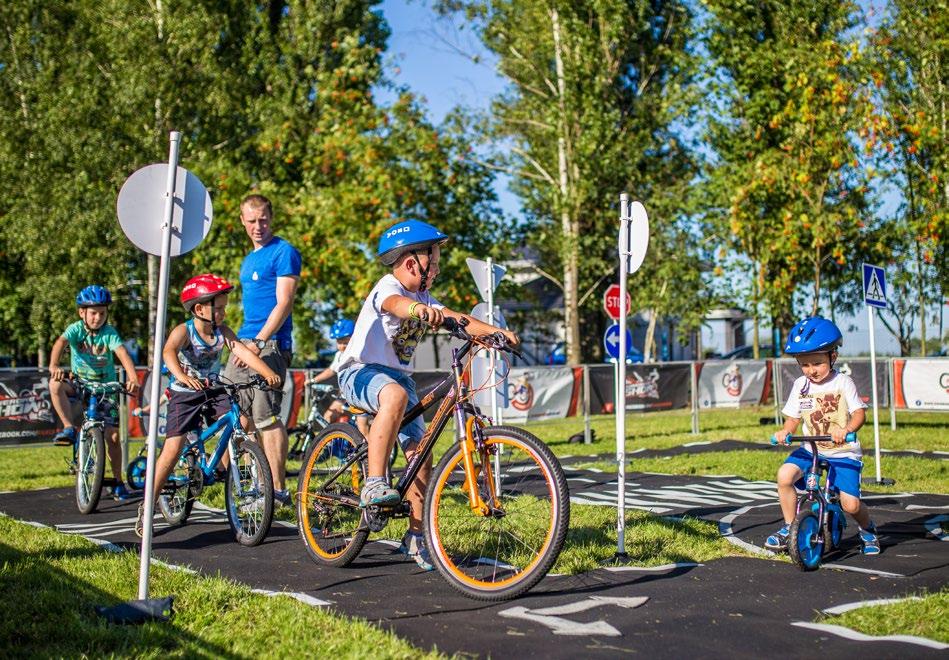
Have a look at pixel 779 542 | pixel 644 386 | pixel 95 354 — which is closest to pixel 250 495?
pixel 95 354

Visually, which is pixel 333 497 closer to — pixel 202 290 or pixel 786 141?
pixel 202 290

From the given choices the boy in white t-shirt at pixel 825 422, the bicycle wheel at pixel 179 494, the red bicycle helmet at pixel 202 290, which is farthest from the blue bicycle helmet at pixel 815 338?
the bicycle wheel at pixel 179 494

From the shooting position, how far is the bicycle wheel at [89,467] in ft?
27.4

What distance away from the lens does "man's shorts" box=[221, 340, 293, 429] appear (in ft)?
24.1

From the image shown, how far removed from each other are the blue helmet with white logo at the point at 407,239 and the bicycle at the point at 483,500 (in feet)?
1.97

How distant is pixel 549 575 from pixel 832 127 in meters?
21.7

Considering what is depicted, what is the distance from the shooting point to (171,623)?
175 inches

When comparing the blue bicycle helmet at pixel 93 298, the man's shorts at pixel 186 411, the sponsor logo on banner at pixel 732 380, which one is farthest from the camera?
the sponsor logo on banner at pixel 732 380

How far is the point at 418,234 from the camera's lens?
548cm

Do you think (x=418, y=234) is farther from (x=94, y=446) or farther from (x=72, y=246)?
(x=72, y=246)

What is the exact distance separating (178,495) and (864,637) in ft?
16.7

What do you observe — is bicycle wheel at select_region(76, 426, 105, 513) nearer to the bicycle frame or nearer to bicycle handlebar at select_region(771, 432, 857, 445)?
the bicycle frame

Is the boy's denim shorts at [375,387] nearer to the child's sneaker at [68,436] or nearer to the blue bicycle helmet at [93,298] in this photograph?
the blue bicycle helmet at [93,298]

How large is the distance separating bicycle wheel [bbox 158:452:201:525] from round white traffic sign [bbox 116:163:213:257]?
2537 mm
